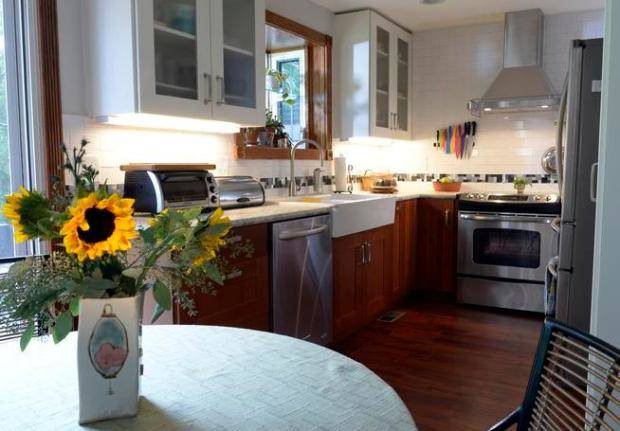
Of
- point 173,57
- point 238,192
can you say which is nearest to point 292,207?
point 238,192

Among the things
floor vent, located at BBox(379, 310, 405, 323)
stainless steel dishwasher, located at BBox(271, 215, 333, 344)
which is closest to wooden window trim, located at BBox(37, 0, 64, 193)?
stainless steel dishwasher, located at BBox(271, 215, 333, 344)

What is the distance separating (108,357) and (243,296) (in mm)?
1712

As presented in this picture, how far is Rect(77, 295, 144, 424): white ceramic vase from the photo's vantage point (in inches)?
32.7

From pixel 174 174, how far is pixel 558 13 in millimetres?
3653

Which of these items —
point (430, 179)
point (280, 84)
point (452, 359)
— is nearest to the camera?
point (452, 359)

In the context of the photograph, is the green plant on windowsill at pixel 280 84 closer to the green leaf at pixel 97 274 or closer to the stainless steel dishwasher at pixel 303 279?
the stainless steel dishwasher at pixel 303 279

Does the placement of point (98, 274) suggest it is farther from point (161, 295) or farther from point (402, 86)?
point (402, 86)

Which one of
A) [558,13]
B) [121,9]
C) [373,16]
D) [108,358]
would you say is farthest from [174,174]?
[558,13]

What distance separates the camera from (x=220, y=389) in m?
1.00

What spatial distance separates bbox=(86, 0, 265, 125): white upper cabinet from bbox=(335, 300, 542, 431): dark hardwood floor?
1.65 meters

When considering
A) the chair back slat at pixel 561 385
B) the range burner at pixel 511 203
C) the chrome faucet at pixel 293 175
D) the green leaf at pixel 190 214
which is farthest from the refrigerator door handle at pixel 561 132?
the green leaf at pixel 190 214

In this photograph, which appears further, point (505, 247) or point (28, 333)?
point (505, 247)

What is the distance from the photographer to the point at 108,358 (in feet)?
2.76

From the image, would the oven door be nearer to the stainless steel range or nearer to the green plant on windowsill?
the stainless steel range
